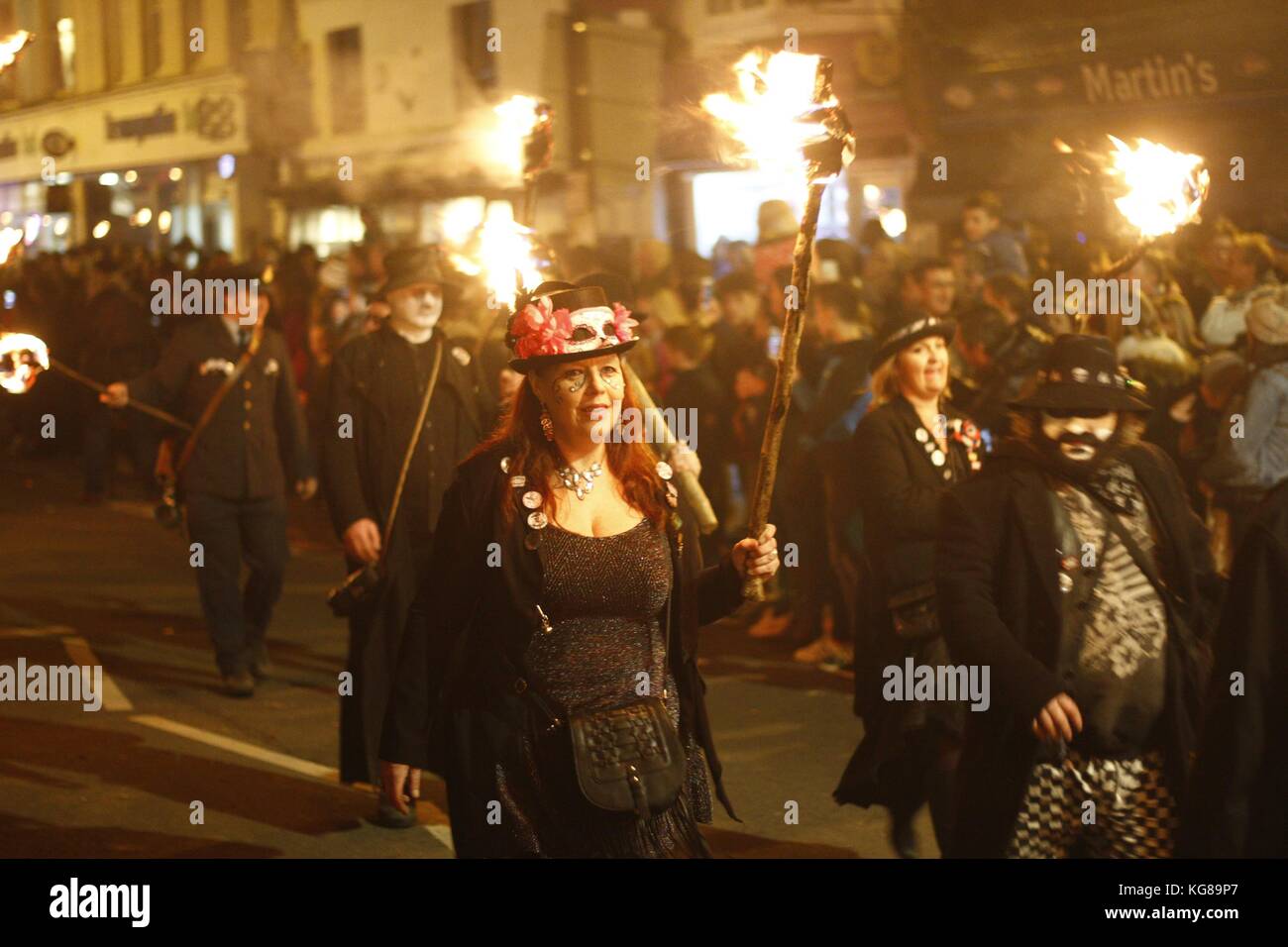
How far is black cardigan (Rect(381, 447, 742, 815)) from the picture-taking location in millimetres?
4160

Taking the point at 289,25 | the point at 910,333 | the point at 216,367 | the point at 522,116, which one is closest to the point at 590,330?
the point at 910,333

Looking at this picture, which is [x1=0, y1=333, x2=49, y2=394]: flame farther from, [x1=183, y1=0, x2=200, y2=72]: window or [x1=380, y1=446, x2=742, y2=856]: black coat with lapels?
[x1=183, y1=0, x2=200, y2=72]: window

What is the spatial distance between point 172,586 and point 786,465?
4511 mm

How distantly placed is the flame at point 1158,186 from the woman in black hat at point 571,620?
226 centimetres

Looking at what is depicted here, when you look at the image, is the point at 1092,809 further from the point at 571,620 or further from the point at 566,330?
the point at 566,330

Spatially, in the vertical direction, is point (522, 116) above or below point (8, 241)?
above

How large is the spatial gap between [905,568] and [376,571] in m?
2.12

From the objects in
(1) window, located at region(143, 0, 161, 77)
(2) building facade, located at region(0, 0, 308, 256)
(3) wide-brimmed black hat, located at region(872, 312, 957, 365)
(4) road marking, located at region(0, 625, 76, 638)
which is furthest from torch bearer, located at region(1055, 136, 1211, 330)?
(1) window, located at region(143, 0, 161, 77)

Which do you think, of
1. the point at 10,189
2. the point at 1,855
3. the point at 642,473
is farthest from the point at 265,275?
the point at 10,189

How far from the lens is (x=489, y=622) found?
423 centimetres

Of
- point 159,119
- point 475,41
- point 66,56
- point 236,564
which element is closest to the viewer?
point 236,564

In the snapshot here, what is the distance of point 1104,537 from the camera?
4.50 metres

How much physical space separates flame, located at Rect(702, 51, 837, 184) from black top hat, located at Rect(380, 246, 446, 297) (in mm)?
2828
